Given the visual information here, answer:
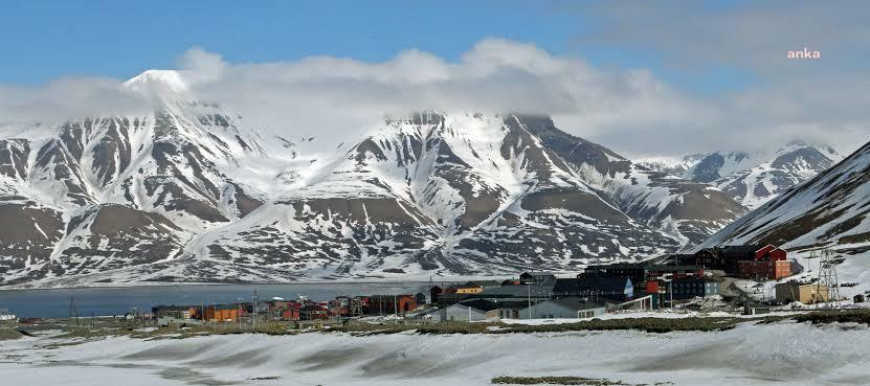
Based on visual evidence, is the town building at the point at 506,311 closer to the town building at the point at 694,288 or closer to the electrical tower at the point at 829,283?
the town building at the point at 694,288

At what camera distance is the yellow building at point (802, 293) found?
141125 mm

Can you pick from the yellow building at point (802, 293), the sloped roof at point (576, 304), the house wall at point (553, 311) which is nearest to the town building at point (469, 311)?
the house wall at point (553, 311)

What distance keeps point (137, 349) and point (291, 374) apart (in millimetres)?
43806

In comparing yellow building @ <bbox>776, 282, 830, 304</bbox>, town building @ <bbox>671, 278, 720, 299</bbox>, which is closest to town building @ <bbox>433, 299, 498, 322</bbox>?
yellow building @ <bbox>776, 282, 830, 304</bbox>

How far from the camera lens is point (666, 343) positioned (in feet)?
254

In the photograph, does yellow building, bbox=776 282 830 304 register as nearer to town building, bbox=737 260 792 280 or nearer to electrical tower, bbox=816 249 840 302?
electrical tower, bbox=816 249 840 302

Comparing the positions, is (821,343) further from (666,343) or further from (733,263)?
(733,263)

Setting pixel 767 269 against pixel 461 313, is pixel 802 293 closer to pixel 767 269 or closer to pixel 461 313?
pixel 767 269

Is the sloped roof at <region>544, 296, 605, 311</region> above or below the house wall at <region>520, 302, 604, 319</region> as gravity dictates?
above

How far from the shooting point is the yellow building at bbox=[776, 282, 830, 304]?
141 m

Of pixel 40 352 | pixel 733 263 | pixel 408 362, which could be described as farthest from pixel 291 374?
pixel 733 263

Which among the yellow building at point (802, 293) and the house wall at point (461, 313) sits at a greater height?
the yellow building at point (802, 293)

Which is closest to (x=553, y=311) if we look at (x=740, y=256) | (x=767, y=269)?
(x=767, y=269)

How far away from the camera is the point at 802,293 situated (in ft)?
467
